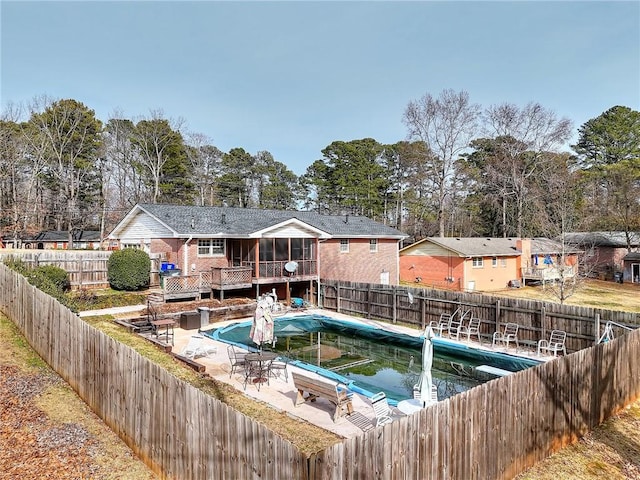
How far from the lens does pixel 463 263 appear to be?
30469 mm

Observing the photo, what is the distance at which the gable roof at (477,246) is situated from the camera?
31.0 m

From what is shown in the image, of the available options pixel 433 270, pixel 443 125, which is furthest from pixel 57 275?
pixel 443 125

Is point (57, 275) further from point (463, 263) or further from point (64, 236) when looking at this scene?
point (64, 236)

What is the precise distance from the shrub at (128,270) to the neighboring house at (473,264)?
2086 centimetres

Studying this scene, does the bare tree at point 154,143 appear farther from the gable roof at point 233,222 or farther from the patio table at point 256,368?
the patio table at point 256,368

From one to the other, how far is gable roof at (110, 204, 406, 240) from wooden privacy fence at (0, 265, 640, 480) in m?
13.5

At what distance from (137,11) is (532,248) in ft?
115

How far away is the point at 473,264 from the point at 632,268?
17.3 m

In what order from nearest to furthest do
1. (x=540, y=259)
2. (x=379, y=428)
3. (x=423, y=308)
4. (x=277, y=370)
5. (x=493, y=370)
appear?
(x=379, y=428) → (x=277, y=370) → (x=493, y=370) → (x=423, y=308) → (x=540, y=259)

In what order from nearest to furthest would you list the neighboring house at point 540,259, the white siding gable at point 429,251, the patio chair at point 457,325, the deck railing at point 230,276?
the patio chair at point 457,325 < the deck railing at point 230,276 < the white siding gable at point 429,251 < the neighboring house at point 540,259

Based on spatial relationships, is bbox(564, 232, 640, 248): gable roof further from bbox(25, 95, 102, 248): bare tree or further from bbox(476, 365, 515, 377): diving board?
bbox(25, 95, 102, 248): bare tree

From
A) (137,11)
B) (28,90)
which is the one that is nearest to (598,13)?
(137,11)

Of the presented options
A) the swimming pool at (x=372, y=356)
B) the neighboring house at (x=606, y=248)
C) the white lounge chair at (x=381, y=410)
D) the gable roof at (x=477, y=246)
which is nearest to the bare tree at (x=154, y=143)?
the gable roof at (x=477, y=246)

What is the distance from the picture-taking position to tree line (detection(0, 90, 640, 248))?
42312mm
